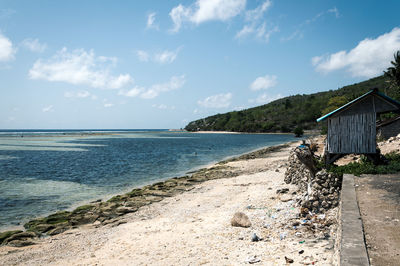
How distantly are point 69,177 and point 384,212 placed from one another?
79.8ft

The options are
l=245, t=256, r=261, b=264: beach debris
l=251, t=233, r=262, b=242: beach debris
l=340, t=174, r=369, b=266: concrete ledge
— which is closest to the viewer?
l=340, t=174, r=369, b=266: concrete ledge

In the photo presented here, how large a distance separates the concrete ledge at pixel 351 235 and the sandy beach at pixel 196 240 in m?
0.58

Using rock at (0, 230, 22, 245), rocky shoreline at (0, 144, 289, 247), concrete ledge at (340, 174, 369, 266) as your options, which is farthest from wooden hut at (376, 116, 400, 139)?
rock at (0, 230, 22, 245)

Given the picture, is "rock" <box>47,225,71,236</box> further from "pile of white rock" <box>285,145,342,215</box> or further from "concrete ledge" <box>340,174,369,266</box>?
"concrete ledge" <box>340,174,369,266</box>

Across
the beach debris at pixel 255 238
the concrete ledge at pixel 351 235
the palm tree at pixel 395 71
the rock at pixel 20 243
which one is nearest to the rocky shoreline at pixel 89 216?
→ the rock at pixel 20 243

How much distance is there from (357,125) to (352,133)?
1.42 ft

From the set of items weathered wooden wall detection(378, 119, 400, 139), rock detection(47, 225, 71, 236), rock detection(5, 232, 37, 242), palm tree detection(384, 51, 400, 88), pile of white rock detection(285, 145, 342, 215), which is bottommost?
rock detection(47, 225, 71, 236)

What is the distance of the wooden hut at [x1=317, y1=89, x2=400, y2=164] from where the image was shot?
40.0 feet

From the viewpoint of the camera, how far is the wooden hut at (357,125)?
12.2m

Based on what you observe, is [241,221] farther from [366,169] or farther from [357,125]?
[357,125]

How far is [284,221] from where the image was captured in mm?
8734

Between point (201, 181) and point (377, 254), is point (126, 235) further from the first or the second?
point (201, 181)

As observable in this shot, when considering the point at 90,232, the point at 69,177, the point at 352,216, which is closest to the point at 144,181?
the point at 69,177

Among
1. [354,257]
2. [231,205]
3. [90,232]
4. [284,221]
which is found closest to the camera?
[354,257]
